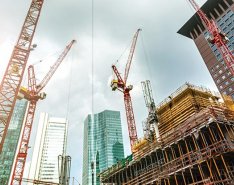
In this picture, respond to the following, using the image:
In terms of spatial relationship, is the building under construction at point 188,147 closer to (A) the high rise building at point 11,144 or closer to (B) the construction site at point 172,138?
(B) the construction site at point 172,138

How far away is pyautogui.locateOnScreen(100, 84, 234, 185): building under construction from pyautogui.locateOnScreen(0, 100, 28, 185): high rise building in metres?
99.0

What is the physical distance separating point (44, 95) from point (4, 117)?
3792 centimetres

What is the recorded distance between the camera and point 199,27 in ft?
412

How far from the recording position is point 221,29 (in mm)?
112000

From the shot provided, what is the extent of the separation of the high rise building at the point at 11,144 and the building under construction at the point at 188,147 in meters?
99.0

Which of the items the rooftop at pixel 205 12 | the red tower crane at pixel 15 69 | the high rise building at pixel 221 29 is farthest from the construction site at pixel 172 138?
the rooftop at pixel 205 12

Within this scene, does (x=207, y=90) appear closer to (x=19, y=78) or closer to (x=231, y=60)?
(x=231, y=60)

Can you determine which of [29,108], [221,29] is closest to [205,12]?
[221,29]

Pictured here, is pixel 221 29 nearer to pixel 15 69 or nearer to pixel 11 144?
pixel 15 69

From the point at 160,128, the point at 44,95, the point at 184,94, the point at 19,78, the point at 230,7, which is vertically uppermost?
the point at 230,7

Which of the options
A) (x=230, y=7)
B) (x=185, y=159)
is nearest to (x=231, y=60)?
(x=185, y=159)

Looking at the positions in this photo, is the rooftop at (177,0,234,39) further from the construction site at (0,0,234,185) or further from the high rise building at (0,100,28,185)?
the high rise building at (0,100,28,185)

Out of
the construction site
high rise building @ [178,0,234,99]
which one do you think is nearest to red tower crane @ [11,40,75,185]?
the construction site

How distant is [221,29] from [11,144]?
12589cm
